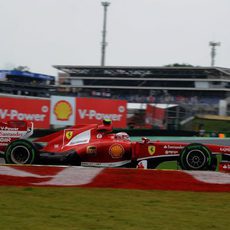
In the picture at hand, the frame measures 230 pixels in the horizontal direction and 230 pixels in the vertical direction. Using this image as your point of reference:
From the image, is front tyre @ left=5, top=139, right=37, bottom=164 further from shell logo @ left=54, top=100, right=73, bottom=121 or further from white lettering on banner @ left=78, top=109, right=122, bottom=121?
white lettering on banner @ left=78, top=109, right=122, bottom=121

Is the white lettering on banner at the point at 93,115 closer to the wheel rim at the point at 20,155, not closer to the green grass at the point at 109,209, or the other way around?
the wheel rim at the point at 20,155

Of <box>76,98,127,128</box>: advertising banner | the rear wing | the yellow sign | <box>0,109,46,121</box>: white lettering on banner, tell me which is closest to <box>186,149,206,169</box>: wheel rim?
the yellow sign

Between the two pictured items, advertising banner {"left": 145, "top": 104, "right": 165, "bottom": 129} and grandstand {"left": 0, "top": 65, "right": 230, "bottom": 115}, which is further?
grandstand {"left": 0, "top": 65, "right": 230, "bottom": 115}

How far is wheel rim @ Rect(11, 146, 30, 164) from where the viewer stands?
962 centimetres

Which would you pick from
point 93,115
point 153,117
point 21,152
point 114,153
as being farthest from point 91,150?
point 153,117

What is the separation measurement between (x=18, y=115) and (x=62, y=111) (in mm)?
2322

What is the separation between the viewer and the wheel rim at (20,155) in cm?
962

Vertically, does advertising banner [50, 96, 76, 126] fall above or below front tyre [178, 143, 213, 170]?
above

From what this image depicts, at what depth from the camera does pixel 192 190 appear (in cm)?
727

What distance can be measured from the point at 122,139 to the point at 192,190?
2.82 m

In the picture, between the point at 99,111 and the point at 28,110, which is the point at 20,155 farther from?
the point at 99,111

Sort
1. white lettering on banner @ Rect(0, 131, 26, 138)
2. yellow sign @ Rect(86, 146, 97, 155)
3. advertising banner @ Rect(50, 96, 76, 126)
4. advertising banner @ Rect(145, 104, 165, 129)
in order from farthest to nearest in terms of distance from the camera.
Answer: advertising banner @ Rect(145, 104, 165, 129)
advertising banner @ Rect(50, 96, 76, 126)
white lettering on banner @ Rect(0, 131, 26, 138)
yellow sign @ Rect(86, 146, 97, 155)

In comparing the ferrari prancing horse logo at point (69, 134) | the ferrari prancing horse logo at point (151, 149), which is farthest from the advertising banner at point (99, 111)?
the ferrari prancing horse logo at point (151, 149)

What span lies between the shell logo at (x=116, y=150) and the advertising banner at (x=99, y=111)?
15859 millimetres
